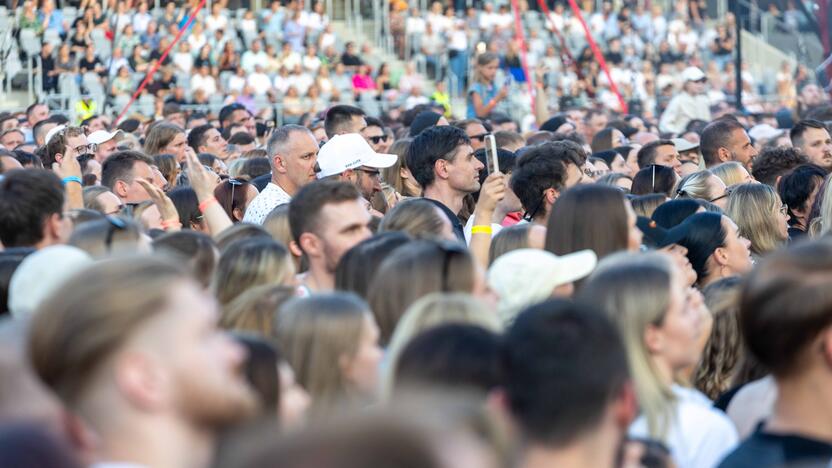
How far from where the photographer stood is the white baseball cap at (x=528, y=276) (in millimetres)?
4602

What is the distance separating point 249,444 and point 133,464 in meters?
1.18

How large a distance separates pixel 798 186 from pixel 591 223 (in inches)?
155

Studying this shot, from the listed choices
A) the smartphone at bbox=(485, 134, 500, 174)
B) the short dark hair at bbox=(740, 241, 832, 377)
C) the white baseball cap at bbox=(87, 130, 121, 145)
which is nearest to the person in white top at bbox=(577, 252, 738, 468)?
the short dark hair at bbox=(740, 241, 832, 377)

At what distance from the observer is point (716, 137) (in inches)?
432

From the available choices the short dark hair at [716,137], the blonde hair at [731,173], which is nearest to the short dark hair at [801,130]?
the short dark hair at [716,137]

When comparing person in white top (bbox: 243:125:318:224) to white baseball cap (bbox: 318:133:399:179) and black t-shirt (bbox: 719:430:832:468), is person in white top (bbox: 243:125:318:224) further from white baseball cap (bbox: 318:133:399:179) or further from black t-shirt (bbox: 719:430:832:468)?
black t-shirt (bbox: 719:430:832:468)

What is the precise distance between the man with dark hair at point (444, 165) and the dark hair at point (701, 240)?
1999 millimetres

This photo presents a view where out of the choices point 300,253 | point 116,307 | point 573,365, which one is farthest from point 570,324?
point 300,253

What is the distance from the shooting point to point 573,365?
3.02 meters

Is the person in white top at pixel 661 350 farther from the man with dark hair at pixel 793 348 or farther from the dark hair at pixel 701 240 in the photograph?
the dark hair at pixel 701 240

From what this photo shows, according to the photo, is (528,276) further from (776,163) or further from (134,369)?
(776,163)

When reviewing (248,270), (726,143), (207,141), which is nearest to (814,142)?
(726,143)

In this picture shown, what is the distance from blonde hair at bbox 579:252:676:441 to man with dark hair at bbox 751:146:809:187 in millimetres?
6408

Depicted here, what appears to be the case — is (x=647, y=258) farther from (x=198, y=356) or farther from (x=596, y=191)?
(x=198, y=356)
